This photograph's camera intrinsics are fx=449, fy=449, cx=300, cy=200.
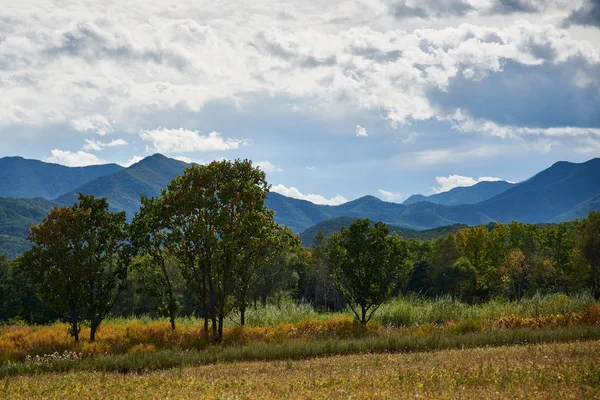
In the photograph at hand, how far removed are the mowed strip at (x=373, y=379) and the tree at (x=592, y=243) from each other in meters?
41.2

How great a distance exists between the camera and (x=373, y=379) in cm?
1098

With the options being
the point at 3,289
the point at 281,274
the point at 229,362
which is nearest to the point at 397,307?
the point at 229,362

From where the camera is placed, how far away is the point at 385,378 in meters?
11.0

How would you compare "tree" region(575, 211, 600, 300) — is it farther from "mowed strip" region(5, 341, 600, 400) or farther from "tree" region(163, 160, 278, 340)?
"tree" region(163, 160, 278, 340)

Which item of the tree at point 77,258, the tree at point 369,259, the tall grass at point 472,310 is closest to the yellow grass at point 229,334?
the tall grass at point 472,310

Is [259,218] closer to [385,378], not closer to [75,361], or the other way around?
[75,361]

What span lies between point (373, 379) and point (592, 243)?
1936 inches

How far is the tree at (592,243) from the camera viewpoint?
49.1 metres

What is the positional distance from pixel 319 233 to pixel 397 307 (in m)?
79.6

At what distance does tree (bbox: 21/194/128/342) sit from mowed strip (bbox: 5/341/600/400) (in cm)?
695

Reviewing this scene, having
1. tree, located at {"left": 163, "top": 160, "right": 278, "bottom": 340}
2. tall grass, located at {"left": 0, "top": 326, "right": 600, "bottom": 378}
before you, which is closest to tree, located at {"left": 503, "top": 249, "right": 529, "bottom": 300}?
tall grass, located at {"left": 0, "top": 326, "right": 600, "bottom": 378}

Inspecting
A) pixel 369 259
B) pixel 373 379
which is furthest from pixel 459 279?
pixel 373 379

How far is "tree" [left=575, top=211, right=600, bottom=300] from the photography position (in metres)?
49.1

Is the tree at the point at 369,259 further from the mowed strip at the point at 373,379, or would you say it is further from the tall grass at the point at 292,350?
the mowed strip at the point at 373,379
